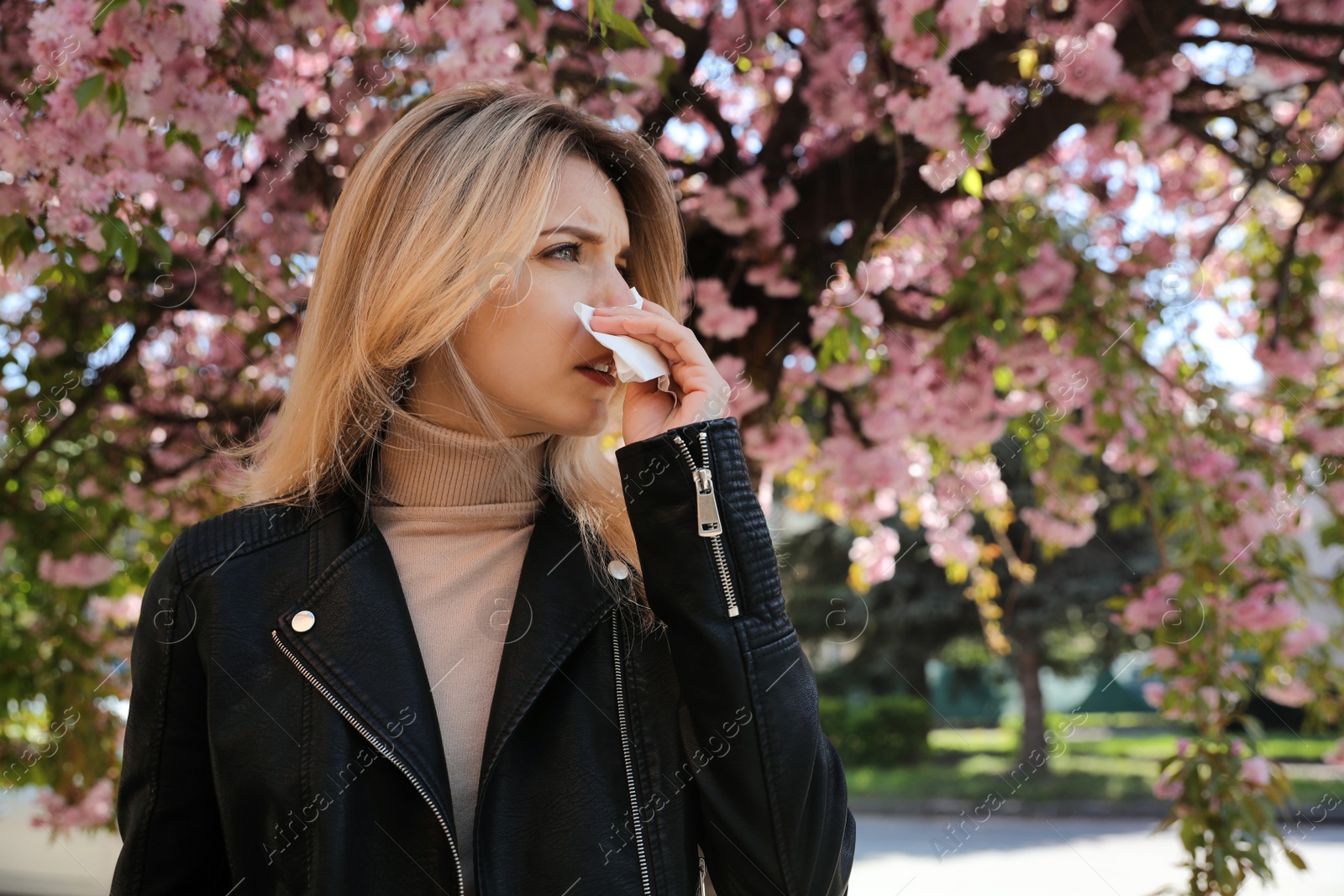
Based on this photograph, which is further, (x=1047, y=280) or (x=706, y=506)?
(x=1047, y=280)

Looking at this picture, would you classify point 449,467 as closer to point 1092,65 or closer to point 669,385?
point 669,385

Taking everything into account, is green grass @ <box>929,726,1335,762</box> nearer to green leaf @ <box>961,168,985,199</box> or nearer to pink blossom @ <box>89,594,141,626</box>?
pink blossom @ <box>89,594,141,626</box>

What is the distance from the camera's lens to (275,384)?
3.35 metres

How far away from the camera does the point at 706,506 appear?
3.87 ft

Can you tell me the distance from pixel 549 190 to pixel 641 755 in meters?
0.73

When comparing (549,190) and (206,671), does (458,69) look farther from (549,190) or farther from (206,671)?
(206,671)

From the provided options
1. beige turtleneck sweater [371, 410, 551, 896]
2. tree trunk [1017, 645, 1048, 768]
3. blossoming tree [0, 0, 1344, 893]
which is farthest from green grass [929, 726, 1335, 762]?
beige turtleneck sweater [371, 410, 551, 896]

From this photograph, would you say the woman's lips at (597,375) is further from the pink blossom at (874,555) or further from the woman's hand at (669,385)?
the pink blossom at (874,555)

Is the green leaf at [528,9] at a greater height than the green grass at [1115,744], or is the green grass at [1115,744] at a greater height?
the green leaf at [528,9]

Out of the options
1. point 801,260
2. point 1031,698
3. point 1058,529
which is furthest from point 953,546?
point 1031,698

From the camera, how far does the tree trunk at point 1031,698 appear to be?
44.5ft

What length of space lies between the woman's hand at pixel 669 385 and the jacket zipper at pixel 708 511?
7cm

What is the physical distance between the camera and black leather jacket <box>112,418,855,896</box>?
113 cm

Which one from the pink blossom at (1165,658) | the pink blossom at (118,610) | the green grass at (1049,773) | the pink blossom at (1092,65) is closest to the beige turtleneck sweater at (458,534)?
the pink blossom at (1092,65)
